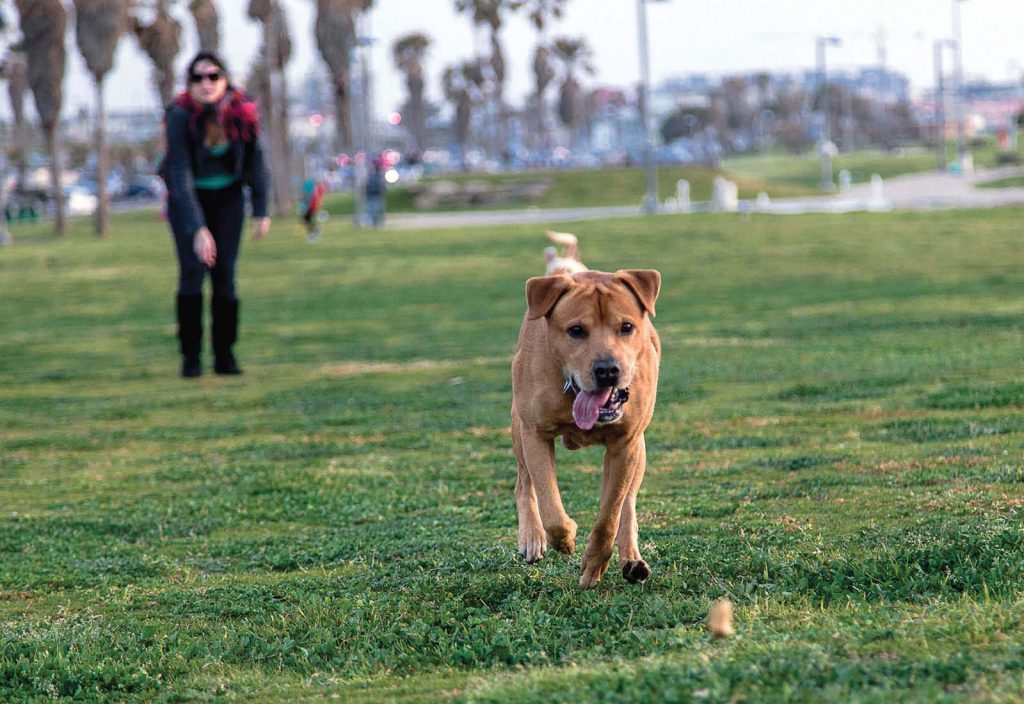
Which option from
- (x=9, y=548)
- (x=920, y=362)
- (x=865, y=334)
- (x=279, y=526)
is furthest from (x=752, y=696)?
(x=865, y=334)

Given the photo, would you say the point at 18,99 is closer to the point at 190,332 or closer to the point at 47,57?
the point at 47,57

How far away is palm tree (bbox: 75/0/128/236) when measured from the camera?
4800 cm

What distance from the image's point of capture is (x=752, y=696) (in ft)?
12.2

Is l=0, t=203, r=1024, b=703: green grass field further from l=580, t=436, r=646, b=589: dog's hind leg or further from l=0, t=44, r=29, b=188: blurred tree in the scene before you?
l=0, t=44, r=29, b=188: blurred tree

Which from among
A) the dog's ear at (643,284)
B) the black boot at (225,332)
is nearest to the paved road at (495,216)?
the black boot at (225,332)

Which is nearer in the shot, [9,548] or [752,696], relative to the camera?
[752,696]

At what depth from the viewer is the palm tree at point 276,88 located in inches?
2277

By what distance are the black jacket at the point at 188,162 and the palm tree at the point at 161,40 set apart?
45.4 meters

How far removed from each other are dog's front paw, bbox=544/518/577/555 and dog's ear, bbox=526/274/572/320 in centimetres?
81

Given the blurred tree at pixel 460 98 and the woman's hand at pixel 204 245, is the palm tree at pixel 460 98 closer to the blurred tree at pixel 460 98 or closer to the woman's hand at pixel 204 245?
the blurred tree at pixel 460 98

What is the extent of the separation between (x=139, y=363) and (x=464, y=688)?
11.5 meters

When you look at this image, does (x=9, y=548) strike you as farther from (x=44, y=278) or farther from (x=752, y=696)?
(x=44, y=278)

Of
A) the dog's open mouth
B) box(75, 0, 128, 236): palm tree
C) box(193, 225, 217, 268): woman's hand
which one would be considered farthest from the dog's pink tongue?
box(75, 0, 128, 236): palm tree

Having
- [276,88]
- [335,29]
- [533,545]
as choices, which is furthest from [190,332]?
[276,88]
